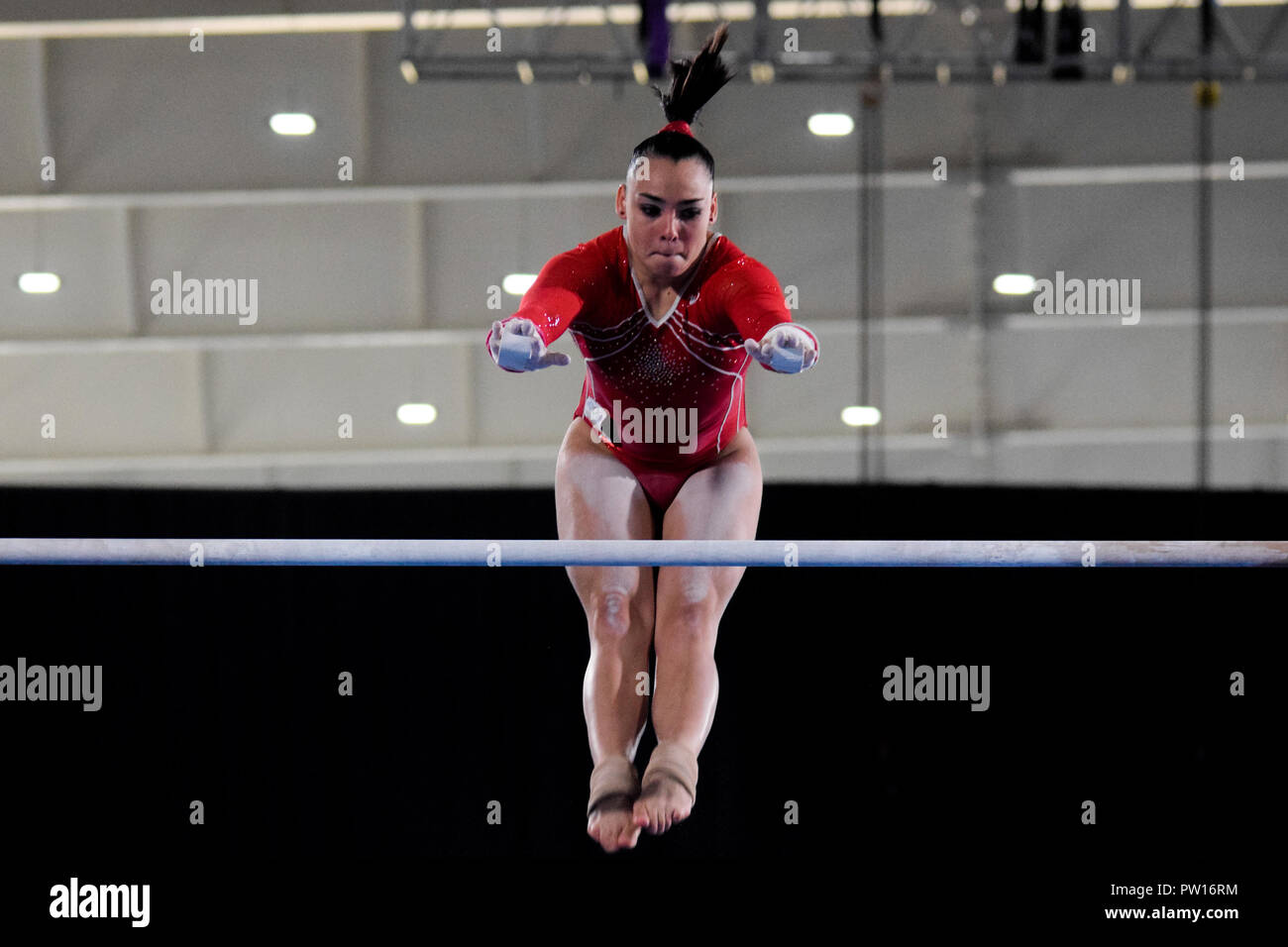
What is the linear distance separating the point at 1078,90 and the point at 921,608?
7.96ft

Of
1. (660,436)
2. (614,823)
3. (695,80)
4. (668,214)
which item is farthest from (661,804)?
(695,80)

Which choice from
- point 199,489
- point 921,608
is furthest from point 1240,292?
point 199,489

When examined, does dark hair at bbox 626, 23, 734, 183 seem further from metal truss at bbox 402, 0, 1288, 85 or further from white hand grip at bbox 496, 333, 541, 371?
metal truss at bbox 402, 0, 1288, 85

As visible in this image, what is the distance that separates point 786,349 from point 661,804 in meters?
0.96

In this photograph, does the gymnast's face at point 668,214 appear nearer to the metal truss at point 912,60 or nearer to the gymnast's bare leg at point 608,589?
the gymnast's bare leg at point 608,589

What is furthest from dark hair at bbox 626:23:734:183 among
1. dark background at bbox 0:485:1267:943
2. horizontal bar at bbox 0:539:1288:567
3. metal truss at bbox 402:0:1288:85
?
dark background at bbox 0:485:1267:943

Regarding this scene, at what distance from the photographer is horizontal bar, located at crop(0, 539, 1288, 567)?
2643 millimetres

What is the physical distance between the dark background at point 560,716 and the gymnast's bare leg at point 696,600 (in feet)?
8.36

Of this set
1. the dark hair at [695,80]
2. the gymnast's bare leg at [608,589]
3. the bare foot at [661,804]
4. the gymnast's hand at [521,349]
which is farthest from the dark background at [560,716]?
the gymnast's hand at [521,349]

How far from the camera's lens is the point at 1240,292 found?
18.6 ft

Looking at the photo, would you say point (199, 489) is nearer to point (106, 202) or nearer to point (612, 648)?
point (106, 202)

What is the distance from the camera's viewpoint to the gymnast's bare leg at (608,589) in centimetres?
280

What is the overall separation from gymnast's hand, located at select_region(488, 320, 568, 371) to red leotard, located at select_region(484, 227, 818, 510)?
0.24 meters
